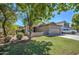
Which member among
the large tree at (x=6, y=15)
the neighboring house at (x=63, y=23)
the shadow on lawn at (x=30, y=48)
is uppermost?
the large tree at (x=6, y=15)

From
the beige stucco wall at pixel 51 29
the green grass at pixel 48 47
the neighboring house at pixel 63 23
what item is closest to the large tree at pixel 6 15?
the green grass at pixel 48 47

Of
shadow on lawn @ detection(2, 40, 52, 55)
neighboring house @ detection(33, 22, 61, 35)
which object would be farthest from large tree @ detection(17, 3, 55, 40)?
shadow on lawn @ detection(2, 40, 52, 55)

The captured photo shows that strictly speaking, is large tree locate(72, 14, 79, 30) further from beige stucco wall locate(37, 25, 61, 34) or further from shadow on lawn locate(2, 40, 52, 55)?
shadow on lawn locate(2, 40, 52, 55)

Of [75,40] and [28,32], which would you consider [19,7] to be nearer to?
[28,32]

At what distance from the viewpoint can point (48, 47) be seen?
8.35ft

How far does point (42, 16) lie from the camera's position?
258 cm

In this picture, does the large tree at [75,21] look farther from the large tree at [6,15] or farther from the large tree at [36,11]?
the large tree at [6,15]

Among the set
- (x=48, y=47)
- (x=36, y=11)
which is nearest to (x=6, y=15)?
(x=36, y=11)

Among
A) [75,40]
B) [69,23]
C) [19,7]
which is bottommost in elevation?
[75,40]

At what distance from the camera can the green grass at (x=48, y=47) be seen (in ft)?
8.29

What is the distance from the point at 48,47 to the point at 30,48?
0.23m

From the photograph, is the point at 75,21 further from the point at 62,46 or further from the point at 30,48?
the point at 30,48

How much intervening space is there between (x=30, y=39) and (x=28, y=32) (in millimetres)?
94

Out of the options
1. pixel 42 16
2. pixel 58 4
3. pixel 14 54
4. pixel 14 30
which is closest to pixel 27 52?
pixel 14 54
